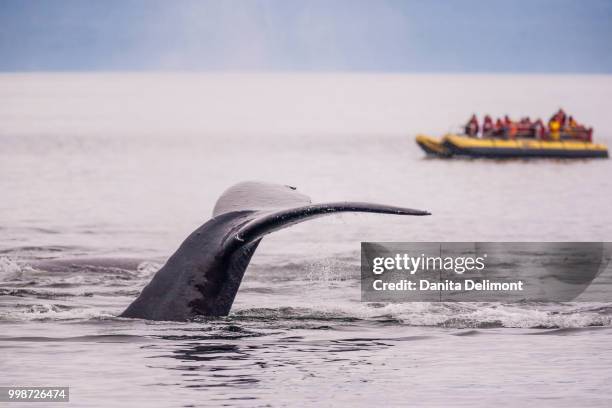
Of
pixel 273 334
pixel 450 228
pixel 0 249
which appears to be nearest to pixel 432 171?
pixel 450 228

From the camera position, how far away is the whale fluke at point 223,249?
448 inches

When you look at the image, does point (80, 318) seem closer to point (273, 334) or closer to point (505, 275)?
point (273, 334)

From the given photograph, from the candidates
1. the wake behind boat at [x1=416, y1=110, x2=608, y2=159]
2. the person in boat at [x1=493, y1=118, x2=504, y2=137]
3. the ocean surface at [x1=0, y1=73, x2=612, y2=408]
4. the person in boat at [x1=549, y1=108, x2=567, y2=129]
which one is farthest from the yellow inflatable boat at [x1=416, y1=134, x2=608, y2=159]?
the ocean surface at [x1=0, y1=73, x2=612, y2=408]

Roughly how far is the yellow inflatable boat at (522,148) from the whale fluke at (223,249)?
48402 mm

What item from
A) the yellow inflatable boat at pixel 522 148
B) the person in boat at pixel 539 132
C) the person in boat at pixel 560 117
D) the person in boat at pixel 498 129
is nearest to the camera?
the person in boat at pixel 560 117

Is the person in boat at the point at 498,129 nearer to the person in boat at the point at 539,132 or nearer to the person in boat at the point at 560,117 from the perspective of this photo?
the person in boat at the point at 539,132

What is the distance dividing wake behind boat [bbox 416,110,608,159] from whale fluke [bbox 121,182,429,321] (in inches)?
1902

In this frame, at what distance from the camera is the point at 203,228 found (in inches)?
464

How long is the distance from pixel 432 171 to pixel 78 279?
44620 mm

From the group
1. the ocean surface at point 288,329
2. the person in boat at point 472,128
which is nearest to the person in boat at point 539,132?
the person in boat at point 472,128

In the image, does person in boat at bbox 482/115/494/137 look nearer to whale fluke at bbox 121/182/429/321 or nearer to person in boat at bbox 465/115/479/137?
person in boat at bbox 465/115/479/137

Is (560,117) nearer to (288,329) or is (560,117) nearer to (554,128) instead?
(554,128)

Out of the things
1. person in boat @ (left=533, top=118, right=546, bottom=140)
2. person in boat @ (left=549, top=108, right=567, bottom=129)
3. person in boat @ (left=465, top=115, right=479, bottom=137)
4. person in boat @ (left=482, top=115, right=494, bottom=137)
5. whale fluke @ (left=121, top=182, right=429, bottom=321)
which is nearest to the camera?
whale fluke @ (left=121, top=182, right=429, bottom=321)

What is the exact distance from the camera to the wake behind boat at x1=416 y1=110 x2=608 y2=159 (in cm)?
6028
